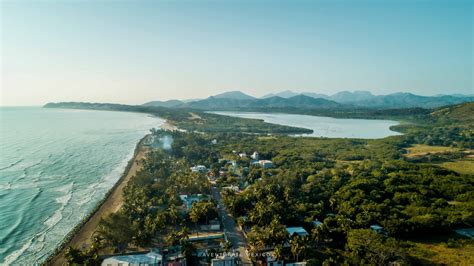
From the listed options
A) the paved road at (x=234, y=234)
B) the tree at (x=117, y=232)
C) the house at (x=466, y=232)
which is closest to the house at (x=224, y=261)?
the paved road at (x=234, y=234)

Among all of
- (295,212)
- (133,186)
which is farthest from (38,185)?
(295,212)

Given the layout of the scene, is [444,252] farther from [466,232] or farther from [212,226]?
[212,226]

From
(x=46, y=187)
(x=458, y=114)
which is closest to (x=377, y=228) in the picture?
(x=46, y=187)

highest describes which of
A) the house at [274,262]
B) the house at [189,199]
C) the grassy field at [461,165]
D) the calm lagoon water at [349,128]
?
the calm lagoon water at [349,128]

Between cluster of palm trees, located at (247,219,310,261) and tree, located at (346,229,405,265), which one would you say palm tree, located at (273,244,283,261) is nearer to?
cluster of palm trees, located at (247,219,310,261)

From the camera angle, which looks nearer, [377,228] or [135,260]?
[135,260]

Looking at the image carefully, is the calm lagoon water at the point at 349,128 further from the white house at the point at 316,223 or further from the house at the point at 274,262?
the house at the point at 274,262

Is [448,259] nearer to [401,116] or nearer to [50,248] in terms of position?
[50,248]
